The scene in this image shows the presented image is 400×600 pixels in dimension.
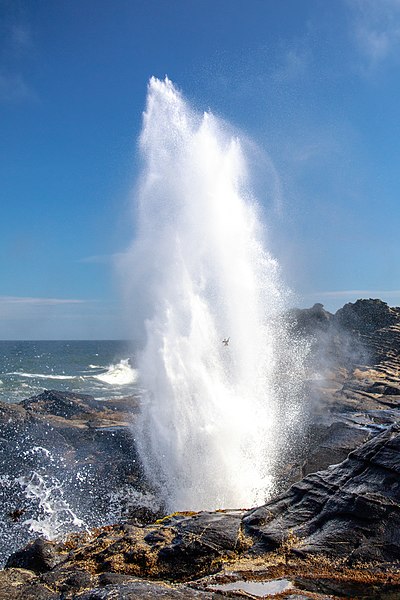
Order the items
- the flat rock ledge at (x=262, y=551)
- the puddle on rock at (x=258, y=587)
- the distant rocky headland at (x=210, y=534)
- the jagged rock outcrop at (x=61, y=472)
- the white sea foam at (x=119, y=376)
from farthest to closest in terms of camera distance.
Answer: the white sea foam at (x=119, y=376) → the jagged rock outcrop at (x=61, y=472) → the distant rocky headland at (x=210, y=534) → the flat rock ledge at (x=262, y=551) → the puddle on rock at (x=258, y=587)

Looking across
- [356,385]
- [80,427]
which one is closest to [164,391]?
[80,427]

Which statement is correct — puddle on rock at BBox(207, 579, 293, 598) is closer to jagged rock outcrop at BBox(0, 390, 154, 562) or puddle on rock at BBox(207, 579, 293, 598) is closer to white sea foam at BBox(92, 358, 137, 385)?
jagged rock outcrop at BBox(0, 390, 154, 562)

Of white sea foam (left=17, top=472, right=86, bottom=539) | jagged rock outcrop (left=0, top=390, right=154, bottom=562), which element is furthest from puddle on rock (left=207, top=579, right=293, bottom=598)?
white sea foam (left=17, top=472, right=86, bottom=539)

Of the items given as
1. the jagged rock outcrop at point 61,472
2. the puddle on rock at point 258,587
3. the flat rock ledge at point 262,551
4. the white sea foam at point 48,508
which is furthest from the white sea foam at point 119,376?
the puddle on rock at point 258,587

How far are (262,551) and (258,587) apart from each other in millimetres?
1636

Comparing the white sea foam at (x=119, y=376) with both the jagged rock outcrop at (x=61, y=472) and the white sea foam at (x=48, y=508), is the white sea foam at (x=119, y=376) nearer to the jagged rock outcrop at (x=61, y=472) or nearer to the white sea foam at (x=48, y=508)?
the jagged rock outcrop at (x=61, y=472)

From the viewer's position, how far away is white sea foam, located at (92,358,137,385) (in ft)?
250

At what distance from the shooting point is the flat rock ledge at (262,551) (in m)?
8.73

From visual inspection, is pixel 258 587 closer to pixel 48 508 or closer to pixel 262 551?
pixel 262 551

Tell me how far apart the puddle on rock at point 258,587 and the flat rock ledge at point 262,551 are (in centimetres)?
4

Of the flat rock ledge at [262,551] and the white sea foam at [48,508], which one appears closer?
the flat rock ledge at [262,551]

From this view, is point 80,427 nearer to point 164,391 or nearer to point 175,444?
point 164,391

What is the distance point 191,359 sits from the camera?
29.3m

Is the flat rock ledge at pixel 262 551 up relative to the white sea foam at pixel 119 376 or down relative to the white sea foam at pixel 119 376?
Answer: down
